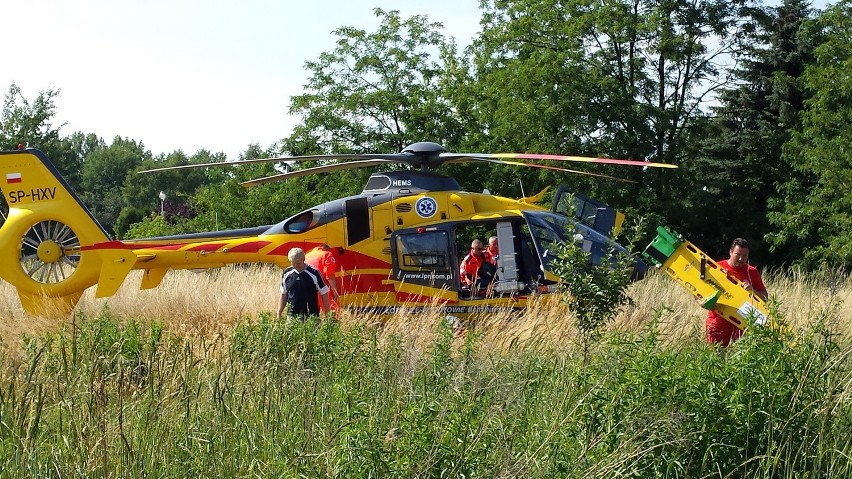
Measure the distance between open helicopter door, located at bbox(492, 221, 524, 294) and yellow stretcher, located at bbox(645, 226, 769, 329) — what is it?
241 cm

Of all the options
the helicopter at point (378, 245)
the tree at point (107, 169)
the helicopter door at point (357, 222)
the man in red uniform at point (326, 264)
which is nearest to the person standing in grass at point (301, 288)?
the man in red uniform at point (326, 264)

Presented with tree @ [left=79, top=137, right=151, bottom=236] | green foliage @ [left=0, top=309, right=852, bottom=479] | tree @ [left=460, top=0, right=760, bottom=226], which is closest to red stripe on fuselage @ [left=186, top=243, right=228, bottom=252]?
green foliage @ [left=0, top=309, right=852, bottom=479]

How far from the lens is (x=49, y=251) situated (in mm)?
12664

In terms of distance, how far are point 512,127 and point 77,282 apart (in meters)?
14.1

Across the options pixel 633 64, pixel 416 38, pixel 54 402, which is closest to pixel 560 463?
pixel 54 402

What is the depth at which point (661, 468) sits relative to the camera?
5.00 m

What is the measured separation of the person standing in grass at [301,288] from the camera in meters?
9.17

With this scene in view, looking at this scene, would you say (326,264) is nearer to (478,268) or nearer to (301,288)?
(301,288)

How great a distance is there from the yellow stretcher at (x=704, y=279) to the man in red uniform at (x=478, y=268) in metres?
3.25

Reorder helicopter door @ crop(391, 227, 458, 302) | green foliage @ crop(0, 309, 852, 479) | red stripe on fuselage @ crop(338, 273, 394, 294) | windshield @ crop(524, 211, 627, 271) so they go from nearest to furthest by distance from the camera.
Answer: green foliage @ crop(0, 309, 852, 479) < windshield @ crop(524, 211, 627, 271) < helicopter door @ crop(391, 227, 458, 302) < red stripe on fuselage @ crop(338, 273, 394, 294)

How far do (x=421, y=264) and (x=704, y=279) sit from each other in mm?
3987

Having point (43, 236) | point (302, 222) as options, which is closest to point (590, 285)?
point (302, 222)

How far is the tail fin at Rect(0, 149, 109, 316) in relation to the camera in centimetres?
1252

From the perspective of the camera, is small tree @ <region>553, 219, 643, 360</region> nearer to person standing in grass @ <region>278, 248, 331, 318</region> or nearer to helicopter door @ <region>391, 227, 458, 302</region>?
person standing in grass @ <region>278, 248, 331, 318</region>
